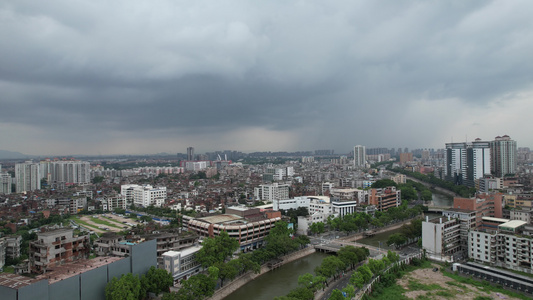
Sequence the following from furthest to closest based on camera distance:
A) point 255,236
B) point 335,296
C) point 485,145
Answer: point 485,145 < point 255,236 < point 335,296

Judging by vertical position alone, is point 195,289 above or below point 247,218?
below

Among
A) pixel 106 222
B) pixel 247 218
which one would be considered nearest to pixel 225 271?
pixel 247 218

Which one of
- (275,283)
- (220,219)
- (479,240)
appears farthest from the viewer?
(220,219)

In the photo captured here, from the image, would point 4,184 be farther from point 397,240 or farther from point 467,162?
point 467,162

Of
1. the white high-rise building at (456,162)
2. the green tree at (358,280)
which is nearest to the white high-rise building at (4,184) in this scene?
the green tree at (358,280)

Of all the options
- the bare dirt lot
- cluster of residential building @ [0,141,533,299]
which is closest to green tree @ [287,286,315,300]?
cluster of residential building @ [0,141,533,299]

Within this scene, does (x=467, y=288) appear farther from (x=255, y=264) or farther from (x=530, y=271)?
(x=255, y=264)

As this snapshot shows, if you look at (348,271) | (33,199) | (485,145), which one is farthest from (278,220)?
(485,145)

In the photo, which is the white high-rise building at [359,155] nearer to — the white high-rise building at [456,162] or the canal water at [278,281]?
the white high-rise building at [456,162]
